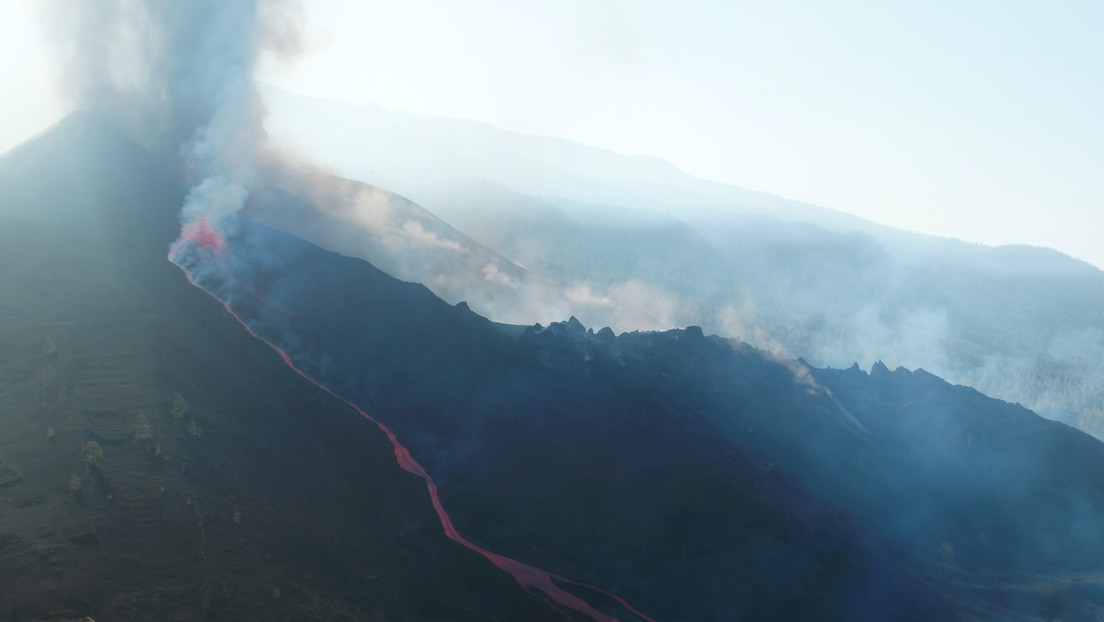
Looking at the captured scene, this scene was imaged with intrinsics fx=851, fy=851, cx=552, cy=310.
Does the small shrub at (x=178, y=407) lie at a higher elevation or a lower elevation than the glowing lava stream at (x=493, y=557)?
higher

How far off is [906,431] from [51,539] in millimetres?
49234

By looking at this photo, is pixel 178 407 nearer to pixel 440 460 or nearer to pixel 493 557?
pixel 440 460

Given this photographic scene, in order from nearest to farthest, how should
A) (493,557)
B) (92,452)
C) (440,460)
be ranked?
1. (92,452)
2. (493,557)
3. (440,460)

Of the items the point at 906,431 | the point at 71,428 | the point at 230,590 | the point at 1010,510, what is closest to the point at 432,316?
the point at 71,428

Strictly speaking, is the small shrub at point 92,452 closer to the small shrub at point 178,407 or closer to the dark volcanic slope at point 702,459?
the small shrub at point 178,407

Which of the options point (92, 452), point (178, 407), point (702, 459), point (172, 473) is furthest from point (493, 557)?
point (92, 452)

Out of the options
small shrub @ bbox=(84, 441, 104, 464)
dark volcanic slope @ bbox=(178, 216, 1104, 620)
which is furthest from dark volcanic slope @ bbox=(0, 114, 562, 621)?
dark volcanic slope @ bbox=(178, 216, 1104, 620)

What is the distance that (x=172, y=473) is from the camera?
34531 mm

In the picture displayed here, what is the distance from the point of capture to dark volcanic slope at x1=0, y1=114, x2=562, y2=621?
92.3 feet

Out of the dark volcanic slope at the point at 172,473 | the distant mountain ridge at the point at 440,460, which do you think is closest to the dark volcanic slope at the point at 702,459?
the distant mountain ridge at the point at 440,460

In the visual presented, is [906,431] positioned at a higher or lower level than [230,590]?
higher

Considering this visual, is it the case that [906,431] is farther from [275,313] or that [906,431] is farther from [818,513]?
[275,313]

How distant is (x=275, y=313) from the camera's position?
56312mm

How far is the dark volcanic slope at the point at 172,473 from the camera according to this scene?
92.3 feet
